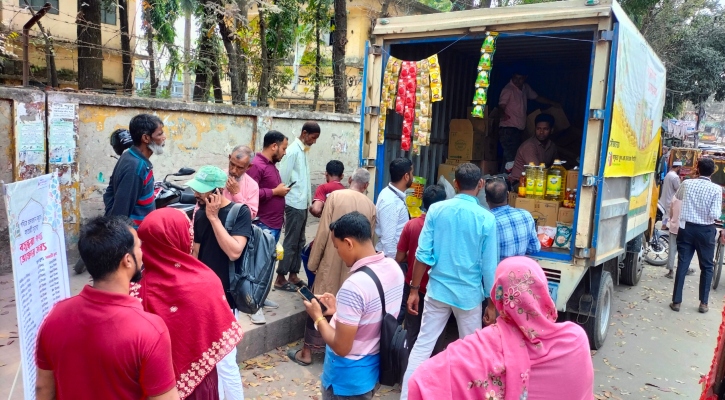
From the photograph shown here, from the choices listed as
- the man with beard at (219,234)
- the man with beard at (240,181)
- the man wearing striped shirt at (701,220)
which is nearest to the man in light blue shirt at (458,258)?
the man with beard at (219,234)

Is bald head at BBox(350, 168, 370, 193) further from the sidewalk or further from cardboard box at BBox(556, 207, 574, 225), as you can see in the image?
cardboard box at BBox(556, 207, 574, 225)

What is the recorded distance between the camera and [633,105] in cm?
488

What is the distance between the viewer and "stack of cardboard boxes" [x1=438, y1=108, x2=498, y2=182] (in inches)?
254

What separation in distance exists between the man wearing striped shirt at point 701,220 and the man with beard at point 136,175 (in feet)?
20.0

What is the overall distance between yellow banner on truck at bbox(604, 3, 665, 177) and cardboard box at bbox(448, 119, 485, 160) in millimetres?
1904

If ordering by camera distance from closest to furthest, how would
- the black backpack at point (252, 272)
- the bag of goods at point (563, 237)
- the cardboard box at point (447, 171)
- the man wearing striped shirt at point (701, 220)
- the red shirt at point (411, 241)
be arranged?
the black backpack at point (252, 272)
the red shirt at point (411, 241)
the bag of goods at point (563, 237)
the man wearing striped shirt at point (701, 220)
the cardboard box at point (447, 171)

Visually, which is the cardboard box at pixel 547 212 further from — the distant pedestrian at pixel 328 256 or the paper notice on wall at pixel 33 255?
the paper notice on wall at pixel 33 255

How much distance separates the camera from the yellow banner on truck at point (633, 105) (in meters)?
4.23

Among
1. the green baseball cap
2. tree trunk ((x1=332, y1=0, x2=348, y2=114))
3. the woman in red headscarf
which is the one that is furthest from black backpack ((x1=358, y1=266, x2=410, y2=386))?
tree trunk ((x1=332, y1=0, x2=348, y2=114))

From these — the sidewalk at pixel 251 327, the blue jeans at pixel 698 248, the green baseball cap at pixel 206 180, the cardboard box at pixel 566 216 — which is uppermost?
the green baseball cap at pixel 206 180

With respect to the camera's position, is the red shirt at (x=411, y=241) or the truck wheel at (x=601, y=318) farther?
the truck wheel at (x=601, y=318)

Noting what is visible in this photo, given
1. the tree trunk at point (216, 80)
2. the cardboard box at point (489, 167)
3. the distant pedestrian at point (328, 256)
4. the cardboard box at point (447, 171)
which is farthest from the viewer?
the tree trunk at point (216, 80)

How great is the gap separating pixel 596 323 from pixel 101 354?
4542 millimetres

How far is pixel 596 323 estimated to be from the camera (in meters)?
4.89
